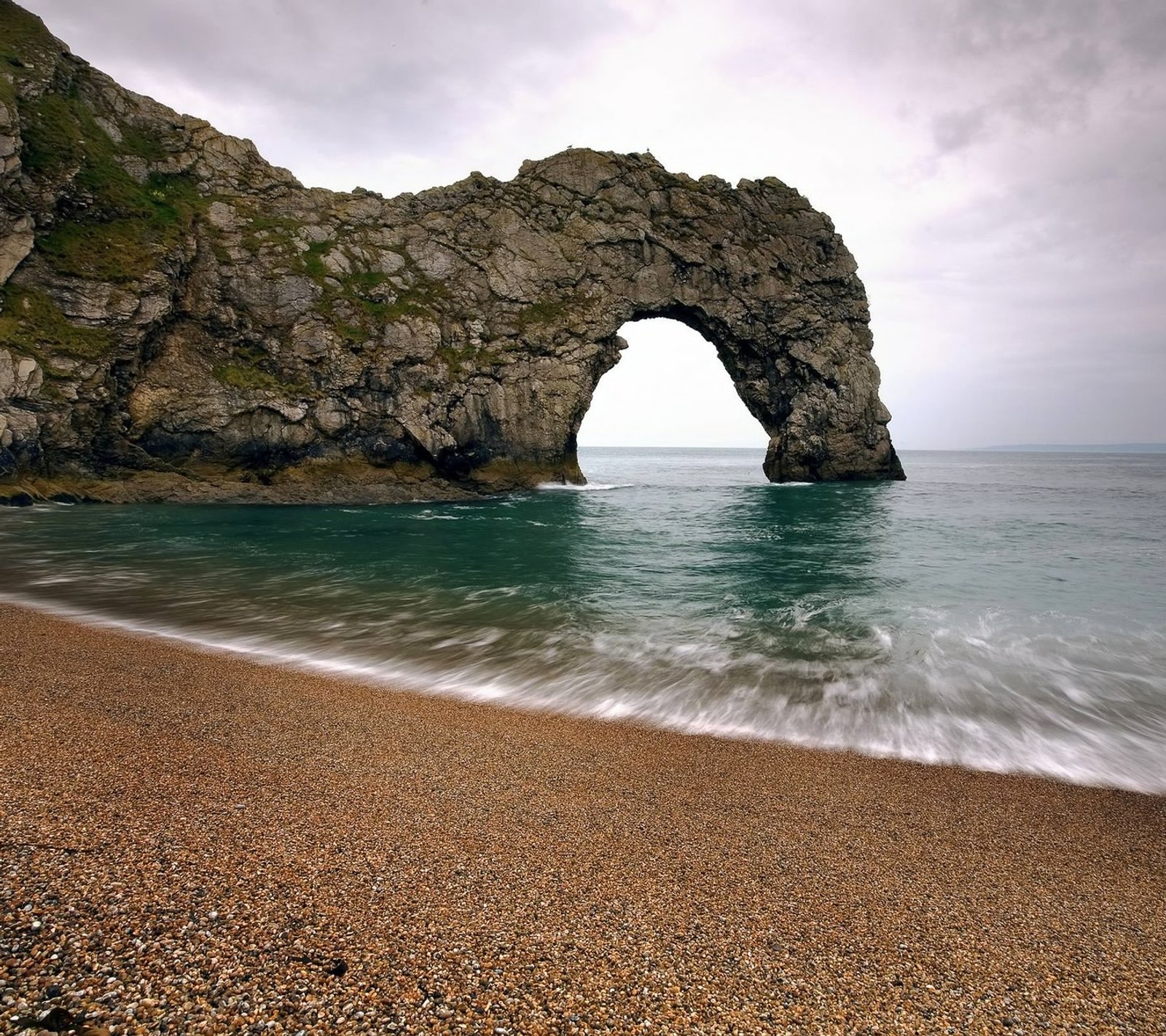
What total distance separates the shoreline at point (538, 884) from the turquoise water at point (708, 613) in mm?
1749

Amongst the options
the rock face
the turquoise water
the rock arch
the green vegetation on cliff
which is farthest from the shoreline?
the rock arch

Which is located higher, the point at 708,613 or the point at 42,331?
the point at 42,331

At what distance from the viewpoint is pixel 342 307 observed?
38719mm

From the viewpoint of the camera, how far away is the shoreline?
2.46m

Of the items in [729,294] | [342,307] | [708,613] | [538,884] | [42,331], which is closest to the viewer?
[538,884]

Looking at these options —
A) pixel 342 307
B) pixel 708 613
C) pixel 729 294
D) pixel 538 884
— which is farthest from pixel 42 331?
pixel 729 294

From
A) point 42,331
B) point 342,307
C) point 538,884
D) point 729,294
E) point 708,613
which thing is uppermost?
point 729,294

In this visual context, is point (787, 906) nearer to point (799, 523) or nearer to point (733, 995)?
point (733, 995)

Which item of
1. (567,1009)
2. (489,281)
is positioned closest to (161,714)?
(567,1009)

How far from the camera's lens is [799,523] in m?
29.1

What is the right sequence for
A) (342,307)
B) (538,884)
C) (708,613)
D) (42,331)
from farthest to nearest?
(342,307)
(42,331)
(708,613)
(538,884)

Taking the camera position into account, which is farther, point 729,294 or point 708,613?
point 729,294

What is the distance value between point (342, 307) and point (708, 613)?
36.0 meters

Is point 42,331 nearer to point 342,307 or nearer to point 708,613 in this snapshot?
point 342,307
